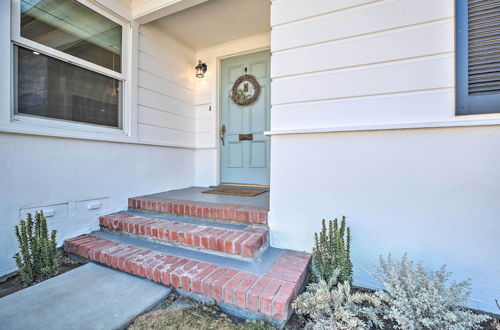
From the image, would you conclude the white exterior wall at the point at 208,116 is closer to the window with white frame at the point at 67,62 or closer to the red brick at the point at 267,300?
the window with white frame at the point at 67,62

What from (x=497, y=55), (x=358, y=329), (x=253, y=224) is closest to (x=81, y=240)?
(x=253, y=224)

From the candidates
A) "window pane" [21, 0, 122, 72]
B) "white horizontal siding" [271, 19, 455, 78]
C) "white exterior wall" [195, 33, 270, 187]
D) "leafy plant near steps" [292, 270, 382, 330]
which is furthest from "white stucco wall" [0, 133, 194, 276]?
"leafy plant near steps" [292, 270, 382, 330]

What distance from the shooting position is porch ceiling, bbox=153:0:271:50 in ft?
8.93

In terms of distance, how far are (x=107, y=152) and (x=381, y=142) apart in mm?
2740

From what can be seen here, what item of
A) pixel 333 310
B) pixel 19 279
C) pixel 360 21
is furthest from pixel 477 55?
pixel 19 279

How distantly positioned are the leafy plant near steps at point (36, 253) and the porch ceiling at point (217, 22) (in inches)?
109

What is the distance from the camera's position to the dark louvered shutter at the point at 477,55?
144 centimetres

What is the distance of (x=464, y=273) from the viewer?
1463mm

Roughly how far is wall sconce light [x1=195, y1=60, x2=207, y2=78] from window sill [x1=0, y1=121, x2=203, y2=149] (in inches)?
56.0

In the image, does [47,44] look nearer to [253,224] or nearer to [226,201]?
[226,201]

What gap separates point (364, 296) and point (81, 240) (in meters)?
2.44

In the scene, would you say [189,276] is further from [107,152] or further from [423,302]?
[107,152]

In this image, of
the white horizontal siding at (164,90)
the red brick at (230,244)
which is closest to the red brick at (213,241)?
the red brick at (230,244)

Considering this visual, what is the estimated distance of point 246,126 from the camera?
11.7ft
